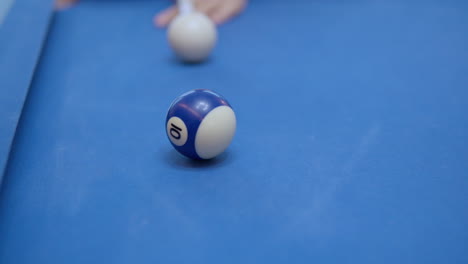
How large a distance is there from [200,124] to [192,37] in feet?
4.97

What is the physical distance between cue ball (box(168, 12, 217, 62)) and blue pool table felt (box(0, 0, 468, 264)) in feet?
0.40

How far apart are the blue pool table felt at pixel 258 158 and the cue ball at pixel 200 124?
119 millimetres

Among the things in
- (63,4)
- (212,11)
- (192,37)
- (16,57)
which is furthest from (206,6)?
(16,57)

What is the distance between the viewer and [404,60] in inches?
152

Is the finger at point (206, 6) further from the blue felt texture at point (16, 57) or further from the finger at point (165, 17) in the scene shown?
the blue felt texture at point (16, 57)

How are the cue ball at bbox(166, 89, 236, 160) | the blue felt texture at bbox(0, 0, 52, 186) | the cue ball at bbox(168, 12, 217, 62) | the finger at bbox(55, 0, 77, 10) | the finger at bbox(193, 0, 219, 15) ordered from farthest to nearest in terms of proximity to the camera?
the finger at bbox(55, 0, 77, 10), the finger at bbox(193, 0, 219, 15), the cue ball at bbox(168, 12, 217, 62), the blue felt texture at bbox(0, 0, 52, 186), the cue ball at bbox(166, 89, 236, 160)

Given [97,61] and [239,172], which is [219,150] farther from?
[97,61]

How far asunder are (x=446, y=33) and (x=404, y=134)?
1.90 metres

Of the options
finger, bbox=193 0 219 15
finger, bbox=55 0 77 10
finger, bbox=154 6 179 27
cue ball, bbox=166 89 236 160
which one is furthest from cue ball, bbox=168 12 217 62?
finger, bbox=55 0 77 10

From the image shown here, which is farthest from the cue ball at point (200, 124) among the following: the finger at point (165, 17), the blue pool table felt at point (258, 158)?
the finger at point (165, 17)

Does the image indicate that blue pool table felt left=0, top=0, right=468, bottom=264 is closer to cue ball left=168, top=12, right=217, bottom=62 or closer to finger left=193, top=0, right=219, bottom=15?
cue ball left=168, top=12, right=217, bottom=62

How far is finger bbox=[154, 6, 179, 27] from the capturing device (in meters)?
4.91

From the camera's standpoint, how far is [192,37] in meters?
3.76

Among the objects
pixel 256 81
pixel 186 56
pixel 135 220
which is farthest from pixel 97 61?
pixel 135 220
